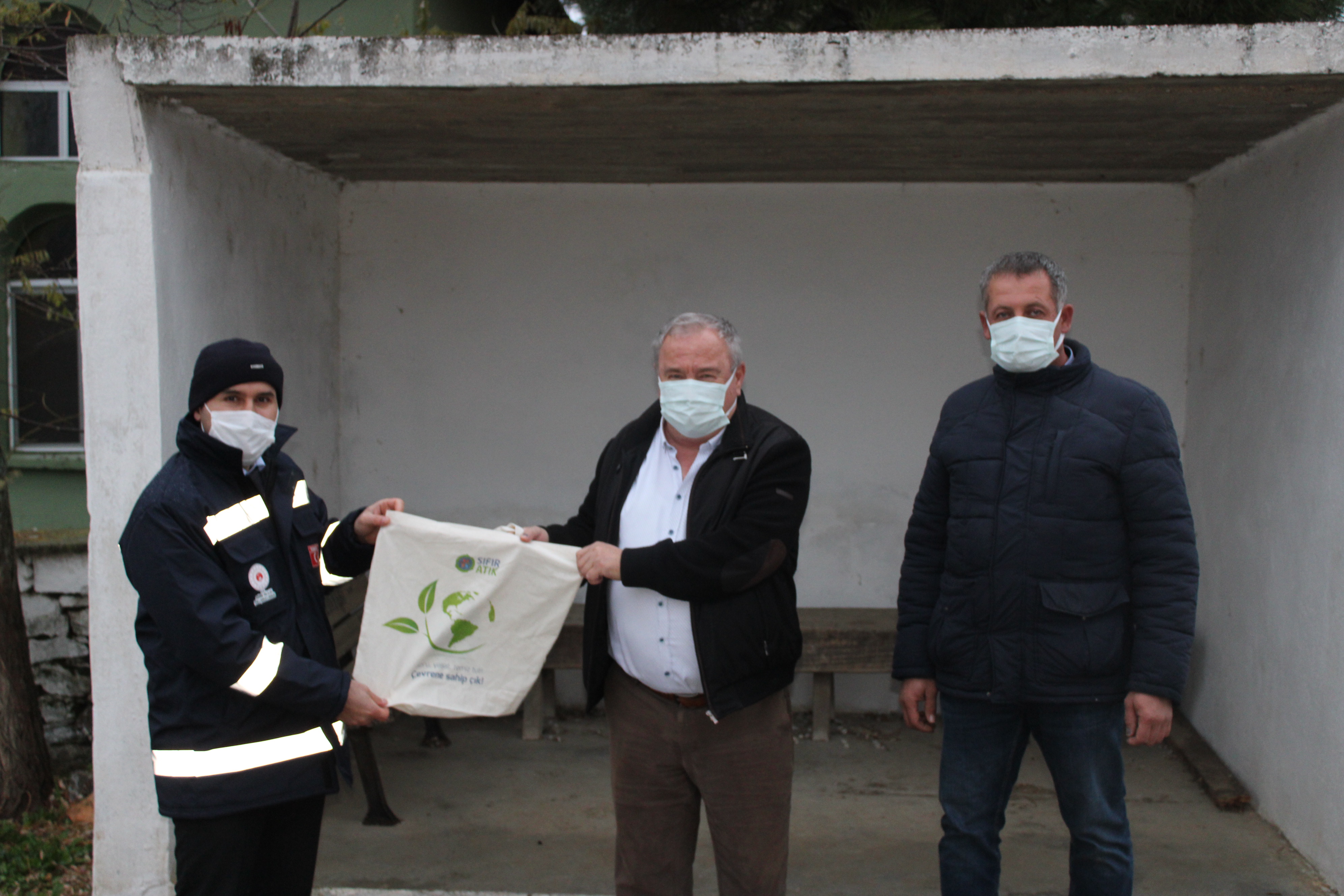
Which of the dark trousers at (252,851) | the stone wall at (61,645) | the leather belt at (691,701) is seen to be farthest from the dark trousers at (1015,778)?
the stone wall at (61,645)

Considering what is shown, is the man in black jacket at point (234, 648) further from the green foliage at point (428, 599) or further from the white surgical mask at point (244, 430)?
the green foliage at point (428, 599)

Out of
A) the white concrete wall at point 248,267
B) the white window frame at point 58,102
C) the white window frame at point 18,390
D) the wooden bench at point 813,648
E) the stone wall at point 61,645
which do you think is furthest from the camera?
the white window frame at point 58,102

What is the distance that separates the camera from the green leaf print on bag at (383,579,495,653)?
2971 millimetres

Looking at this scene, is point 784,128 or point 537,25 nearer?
point 784,128

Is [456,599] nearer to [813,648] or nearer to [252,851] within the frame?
[252,851]

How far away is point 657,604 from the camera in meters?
2.78

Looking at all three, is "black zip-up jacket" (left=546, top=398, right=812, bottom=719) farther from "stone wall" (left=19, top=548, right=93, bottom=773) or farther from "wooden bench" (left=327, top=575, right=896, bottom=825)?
"stone wall" (left=19, top=548, right=93, bottom=773)

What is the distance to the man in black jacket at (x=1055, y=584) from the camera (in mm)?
2660

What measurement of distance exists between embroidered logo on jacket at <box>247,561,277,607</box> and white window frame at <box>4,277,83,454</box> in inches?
223

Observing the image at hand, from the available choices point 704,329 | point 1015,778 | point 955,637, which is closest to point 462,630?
point 704,329

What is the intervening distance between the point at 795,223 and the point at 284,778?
13.0 ft

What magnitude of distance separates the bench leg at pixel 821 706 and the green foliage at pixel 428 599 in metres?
2.96

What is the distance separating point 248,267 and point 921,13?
3.54 meters

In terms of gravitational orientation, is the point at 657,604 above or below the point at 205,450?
below
